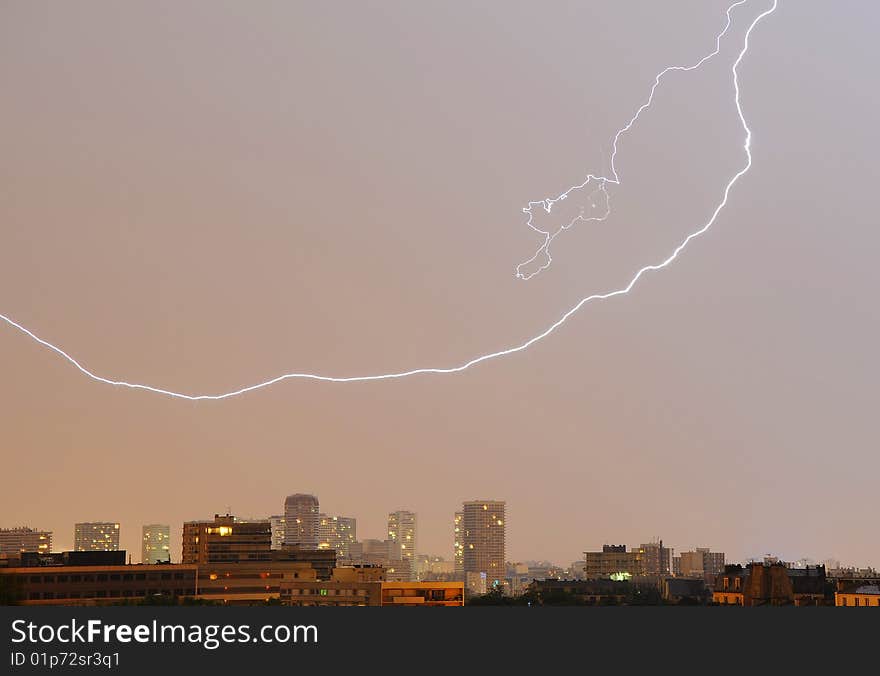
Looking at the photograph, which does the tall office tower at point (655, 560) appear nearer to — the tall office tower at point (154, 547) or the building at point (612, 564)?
the building at point (612, 564)

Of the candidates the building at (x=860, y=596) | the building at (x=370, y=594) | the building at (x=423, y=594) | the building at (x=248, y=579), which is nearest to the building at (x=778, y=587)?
the building at (x=860, y=596)

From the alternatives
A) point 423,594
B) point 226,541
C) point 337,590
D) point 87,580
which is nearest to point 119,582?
point 87,580

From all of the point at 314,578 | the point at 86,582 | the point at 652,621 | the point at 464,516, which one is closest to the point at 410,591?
the point at 314,578

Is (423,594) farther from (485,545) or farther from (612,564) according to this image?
(485,545)

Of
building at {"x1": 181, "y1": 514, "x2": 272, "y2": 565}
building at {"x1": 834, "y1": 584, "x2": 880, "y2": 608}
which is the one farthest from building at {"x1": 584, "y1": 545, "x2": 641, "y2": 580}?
building at {"x1": 834, "y1": 584, "x2": 880, "y2": 608}

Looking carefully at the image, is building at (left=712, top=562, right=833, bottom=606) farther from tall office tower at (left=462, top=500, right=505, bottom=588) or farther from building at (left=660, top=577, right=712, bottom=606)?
tall office tower at (left=462, top=500, right=505, bottom=588)

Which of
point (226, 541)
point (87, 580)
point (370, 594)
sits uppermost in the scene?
point (226, 541)

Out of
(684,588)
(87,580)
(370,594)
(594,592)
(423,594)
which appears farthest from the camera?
(594,592)
